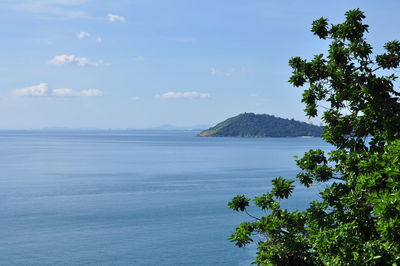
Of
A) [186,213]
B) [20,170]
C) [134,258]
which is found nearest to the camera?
[134,258]

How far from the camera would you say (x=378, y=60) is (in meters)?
13.6

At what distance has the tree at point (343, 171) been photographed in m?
10.2

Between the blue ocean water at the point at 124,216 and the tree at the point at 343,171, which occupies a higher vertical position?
the tree at the point at 343,171

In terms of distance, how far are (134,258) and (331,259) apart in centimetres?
2844

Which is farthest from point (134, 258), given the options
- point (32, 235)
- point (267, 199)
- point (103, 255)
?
point (267, 199)

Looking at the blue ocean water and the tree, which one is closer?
the tree

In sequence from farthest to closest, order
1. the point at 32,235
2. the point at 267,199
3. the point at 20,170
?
the point at 20,170
the point at 32,235
the point at 267,199

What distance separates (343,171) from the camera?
42.8 ft

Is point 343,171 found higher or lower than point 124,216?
higher

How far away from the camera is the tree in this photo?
1020 centimetres

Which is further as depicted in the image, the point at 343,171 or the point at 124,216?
the point at 124,216

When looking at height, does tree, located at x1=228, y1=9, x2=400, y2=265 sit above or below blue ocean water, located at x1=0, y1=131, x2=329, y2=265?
above

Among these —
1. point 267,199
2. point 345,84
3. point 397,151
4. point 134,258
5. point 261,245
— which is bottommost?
point 134,258

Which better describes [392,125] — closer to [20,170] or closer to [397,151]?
[397,151]
